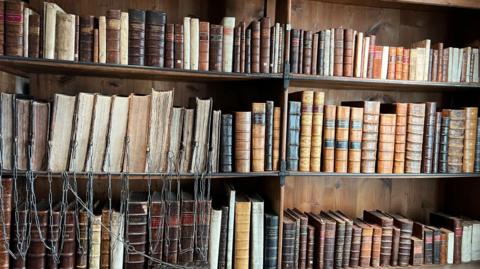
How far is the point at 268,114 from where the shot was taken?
168 cm

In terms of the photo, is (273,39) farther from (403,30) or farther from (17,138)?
(17,138)

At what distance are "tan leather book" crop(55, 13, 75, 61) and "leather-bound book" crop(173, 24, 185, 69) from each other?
390mm

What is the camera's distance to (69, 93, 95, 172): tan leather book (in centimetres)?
152

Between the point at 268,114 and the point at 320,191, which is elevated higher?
the point at 268,114

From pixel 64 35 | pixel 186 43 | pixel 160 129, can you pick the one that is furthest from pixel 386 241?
pixel 64 35

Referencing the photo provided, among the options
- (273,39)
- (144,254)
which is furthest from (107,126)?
(273,39)

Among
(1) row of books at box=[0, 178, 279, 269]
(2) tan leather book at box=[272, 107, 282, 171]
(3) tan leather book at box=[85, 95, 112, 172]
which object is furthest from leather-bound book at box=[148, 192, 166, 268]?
(2) tan leather book at box=[272, 107, 282, 171]

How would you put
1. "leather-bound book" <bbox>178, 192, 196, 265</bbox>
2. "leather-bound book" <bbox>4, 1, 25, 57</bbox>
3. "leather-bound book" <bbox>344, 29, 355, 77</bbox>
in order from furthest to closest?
1. "leather-bound book" <bbox>344, 29, 355, 77</bbox>
2. "leather-bound book" <bbox>178, 192, 196, 265</bbox>
3. "leather-bound book" <bbox>4, 1, 25, 57</bbox>

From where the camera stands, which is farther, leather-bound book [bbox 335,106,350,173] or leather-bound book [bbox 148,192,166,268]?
leather-bound book [bbox 335,106,350,173]

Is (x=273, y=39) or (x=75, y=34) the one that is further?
(x=273, y=39)

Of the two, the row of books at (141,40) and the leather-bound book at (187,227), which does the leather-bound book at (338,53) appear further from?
the leather-bound book at (187,227)

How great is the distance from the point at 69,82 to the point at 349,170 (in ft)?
4.45

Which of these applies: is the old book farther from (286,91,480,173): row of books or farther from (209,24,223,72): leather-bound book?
(286,91,480,173): row of books

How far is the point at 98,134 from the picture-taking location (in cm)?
155
